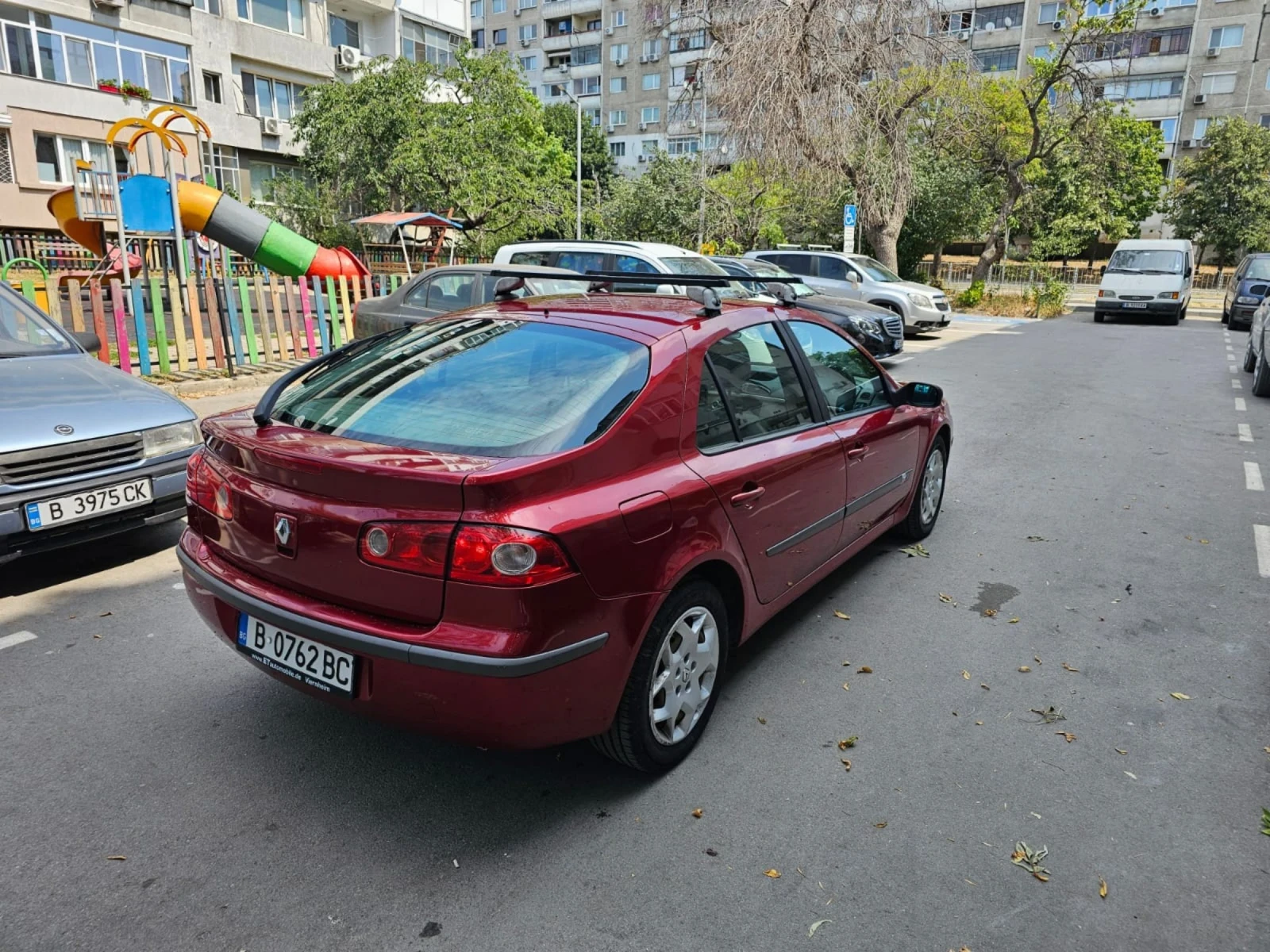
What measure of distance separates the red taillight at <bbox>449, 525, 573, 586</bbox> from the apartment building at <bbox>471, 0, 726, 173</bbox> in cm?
5989

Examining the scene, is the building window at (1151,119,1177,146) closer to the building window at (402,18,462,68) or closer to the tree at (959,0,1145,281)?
the tree at (959,0,1145,281)

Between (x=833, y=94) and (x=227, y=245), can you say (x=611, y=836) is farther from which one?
(x=833, y=94)

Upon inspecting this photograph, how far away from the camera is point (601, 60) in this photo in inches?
2628

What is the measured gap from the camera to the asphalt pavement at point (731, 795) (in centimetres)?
244

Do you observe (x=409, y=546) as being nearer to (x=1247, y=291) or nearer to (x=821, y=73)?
(x=821, y=73)

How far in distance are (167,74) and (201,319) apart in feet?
73.2

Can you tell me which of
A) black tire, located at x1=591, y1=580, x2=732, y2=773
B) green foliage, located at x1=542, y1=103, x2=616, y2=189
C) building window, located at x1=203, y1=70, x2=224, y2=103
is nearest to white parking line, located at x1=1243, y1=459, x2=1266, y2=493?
black tire, located at x1=591, y1=580, x2=732, y2=773

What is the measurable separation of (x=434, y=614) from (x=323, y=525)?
0.46 m

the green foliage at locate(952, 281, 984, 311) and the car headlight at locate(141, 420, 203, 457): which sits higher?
the car headlight at locate(141, 420, 203, 457)

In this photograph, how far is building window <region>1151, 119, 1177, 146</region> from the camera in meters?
54.0

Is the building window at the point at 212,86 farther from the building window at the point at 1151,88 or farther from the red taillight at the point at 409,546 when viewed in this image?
the building window at the point at 1151,88

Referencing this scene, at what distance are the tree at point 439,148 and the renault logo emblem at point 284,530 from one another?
22632 millimetres

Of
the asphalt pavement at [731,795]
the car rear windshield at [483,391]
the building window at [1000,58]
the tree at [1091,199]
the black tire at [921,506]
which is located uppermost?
the building window at [1000,58]

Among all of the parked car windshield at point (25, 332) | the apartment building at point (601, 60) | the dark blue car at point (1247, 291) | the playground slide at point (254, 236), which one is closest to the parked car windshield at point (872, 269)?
the dark blue car at point (1247, 291)
